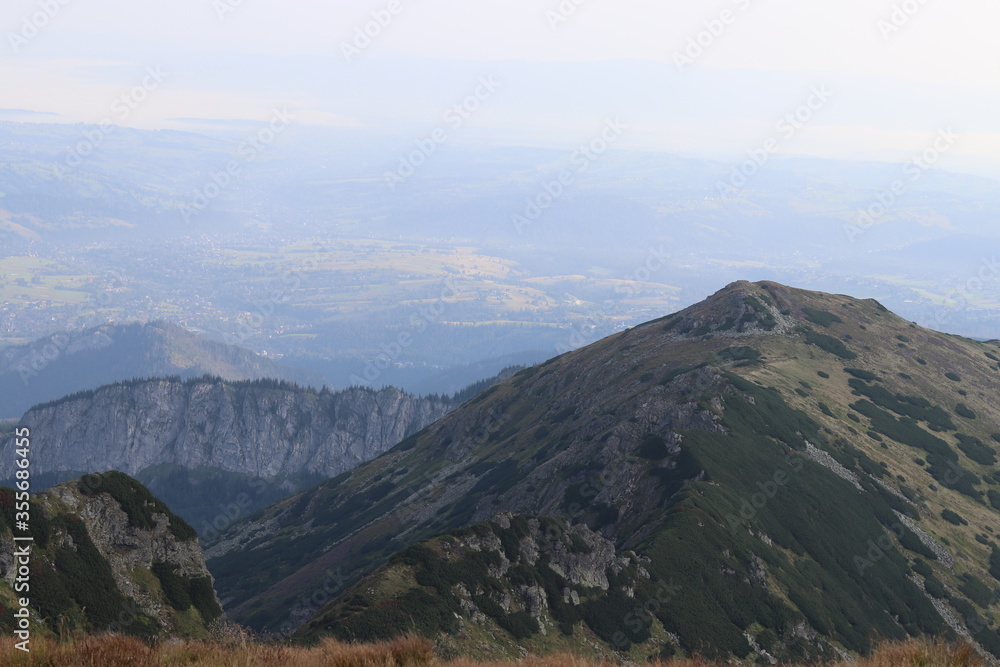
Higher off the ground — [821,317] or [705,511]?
[821,317]

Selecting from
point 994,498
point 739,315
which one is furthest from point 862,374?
point 994,498

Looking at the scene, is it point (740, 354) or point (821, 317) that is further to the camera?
point (821, 317)

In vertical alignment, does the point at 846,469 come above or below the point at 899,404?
below

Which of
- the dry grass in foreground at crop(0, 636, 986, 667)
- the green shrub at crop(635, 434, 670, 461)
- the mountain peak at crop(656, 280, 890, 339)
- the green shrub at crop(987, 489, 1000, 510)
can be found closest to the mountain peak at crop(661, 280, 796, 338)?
the mountain peak at crop(656, 280, 890, 339)

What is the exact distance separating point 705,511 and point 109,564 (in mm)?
55266

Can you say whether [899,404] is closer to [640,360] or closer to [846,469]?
[846,469]

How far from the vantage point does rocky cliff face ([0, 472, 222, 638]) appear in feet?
133

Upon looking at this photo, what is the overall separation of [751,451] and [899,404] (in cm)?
4741

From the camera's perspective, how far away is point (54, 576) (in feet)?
137

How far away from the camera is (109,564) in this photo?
45906 mm

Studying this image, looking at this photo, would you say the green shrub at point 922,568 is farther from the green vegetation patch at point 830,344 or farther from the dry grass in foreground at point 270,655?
the dry grass in foreground at point 270,655

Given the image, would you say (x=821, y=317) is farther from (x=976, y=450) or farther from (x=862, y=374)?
(x=976, y=450)

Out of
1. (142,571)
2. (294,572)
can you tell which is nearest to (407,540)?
(294,572)
